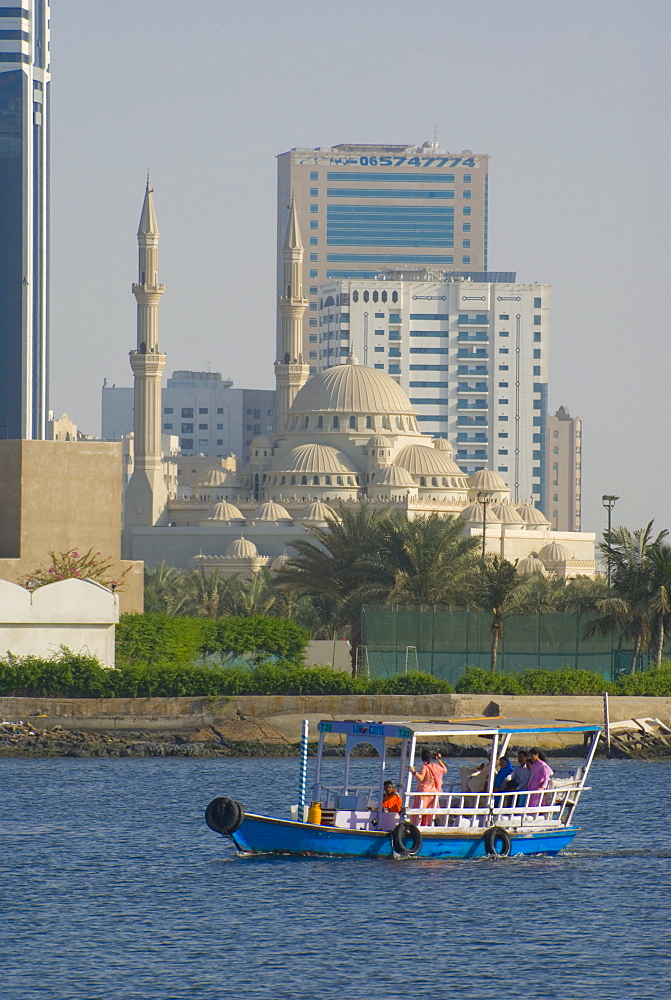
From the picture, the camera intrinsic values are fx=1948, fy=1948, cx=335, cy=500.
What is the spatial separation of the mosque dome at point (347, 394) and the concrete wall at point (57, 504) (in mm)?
59001

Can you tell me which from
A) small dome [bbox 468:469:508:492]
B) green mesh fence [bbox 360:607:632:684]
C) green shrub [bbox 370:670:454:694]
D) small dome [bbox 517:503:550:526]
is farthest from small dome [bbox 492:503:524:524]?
green shrub [bbox 370:670:454:694]

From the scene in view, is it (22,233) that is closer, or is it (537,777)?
(537,777)

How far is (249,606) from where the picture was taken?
2525 inches

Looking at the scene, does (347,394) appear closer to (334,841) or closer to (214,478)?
(214,478)

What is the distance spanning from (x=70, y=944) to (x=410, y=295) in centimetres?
16147

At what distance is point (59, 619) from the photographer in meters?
42.4

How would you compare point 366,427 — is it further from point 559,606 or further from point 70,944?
point 70,944

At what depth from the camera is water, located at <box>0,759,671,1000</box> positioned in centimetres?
1988

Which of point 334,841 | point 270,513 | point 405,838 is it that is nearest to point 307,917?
point 334,841

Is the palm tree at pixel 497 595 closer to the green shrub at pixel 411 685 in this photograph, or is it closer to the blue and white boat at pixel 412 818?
the green shrub at pixel 411 685

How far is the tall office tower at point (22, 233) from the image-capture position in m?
175

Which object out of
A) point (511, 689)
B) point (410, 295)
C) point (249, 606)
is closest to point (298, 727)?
point (511, 689)

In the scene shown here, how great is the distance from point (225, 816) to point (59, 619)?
1788 centimetres

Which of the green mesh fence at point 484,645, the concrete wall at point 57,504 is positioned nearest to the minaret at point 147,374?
the concrete wall at point 57,504
